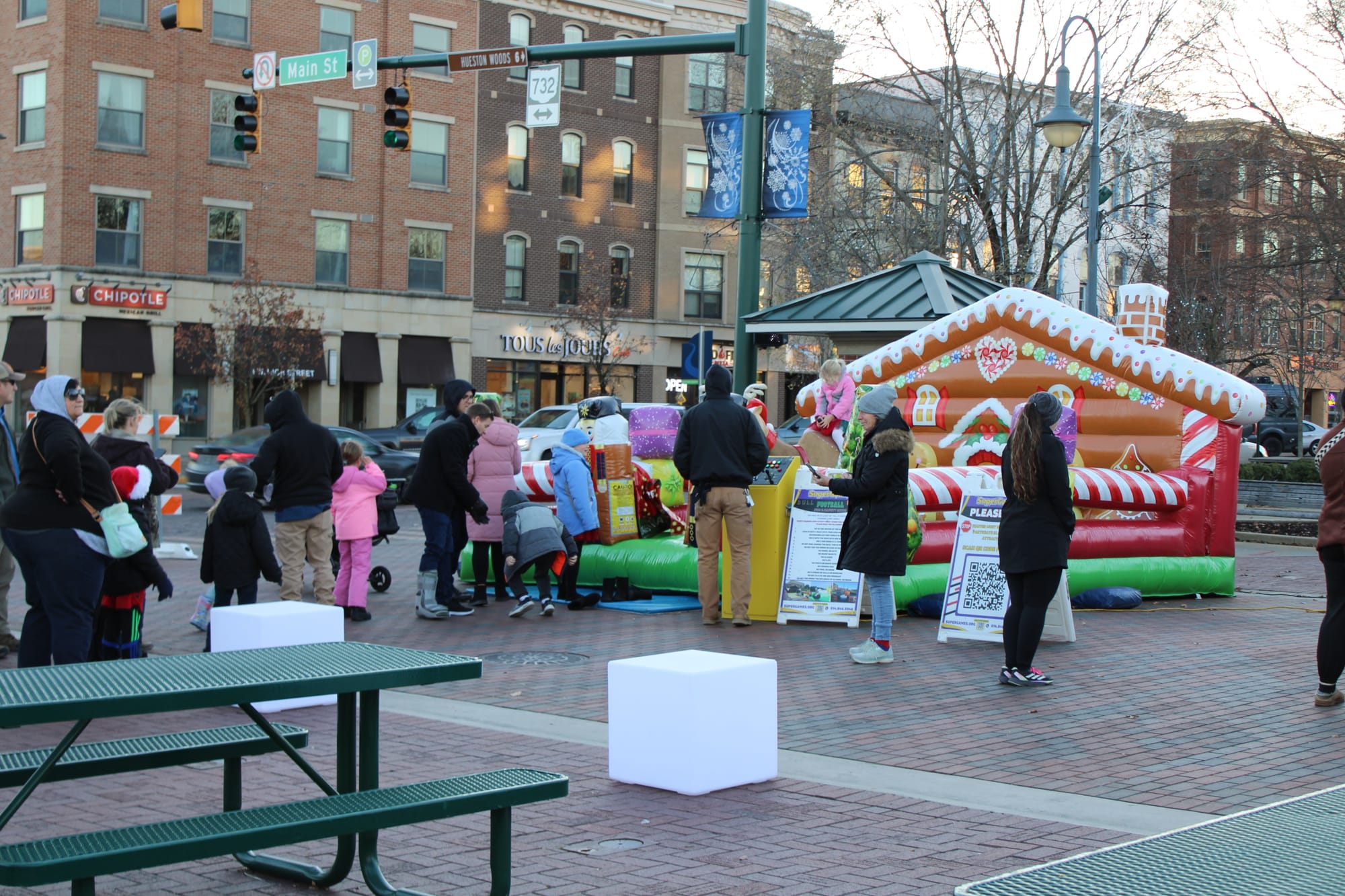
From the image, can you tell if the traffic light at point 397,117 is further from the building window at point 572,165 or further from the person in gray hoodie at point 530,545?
the building window at point 572,165

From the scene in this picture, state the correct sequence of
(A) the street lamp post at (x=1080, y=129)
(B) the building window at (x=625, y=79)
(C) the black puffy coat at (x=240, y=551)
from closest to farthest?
1. (C) the black puffy coat at (x=240, y=551)
2. (A) the street lamp post at (x=1080, y=129)
3. (B) the building window at (x=625, y=79)

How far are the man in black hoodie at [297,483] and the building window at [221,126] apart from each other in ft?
94.2

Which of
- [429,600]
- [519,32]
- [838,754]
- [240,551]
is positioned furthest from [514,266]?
[838,754]

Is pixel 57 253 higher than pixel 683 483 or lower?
higher

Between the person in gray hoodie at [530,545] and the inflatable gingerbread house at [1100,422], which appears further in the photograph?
the inflatable gingerbread house at [1100,422]

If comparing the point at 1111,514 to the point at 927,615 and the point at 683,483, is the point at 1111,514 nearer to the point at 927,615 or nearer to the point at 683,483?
the point at 927,615

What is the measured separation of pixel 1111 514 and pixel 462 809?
1062 cm

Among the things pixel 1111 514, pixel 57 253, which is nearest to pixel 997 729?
pixel 1111 514

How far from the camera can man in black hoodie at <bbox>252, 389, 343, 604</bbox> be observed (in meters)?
10.8

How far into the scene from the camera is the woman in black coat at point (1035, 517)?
29.5 ft

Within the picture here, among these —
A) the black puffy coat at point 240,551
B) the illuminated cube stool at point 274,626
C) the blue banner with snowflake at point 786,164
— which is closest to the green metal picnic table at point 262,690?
the illuminated cube stool at point 274,626

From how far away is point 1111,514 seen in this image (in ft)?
46.0

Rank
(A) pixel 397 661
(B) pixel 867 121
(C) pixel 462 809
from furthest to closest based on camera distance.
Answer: (B) pixel 867 121 < (A) pixel 397 661 < (C) pixel 462 809

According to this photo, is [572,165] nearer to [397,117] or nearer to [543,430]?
[543,430]
